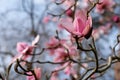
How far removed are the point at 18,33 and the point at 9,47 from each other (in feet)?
1.52

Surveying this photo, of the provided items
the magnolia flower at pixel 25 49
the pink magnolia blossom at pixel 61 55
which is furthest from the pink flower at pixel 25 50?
the pink magnolia blossom at pixel 61 55

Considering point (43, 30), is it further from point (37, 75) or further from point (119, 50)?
point (37, 75)

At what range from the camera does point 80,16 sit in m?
1.19

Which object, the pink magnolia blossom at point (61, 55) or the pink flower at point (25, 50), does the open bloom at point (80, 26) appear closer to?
the pink flower at point (25, 50)

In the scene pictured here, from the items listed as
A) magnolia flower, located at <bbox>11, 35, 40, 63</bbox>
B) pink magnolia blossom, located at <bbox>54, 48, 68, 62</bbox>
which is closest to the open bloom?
magnolia flower, located at <bbox>11, 35, 40, 63</bbox>

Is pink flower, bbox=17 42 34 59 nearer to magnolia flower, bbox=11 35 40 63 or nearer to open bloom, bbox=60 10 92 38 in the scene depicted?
magnolia flower, bbox=11 35 40 63

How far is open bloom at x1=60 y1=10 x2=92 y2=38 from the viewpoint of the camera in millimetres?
1149

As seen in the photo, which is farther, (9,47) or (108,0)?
(9,47)

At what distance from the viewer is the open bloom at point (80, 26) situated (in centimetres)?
115

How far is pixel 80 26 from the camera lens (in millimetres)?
1173

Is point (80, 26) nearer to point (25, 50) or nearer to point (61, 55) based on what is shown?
point (25, 50)

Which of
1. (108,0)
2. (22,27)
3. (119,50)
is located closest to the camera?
(119,50)

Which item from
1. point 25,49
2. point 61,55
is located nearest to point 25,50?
point 25,49

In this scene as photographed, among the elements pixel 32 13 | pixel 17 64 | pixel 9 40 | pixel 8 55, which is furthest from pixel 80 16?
pixel 9 40
